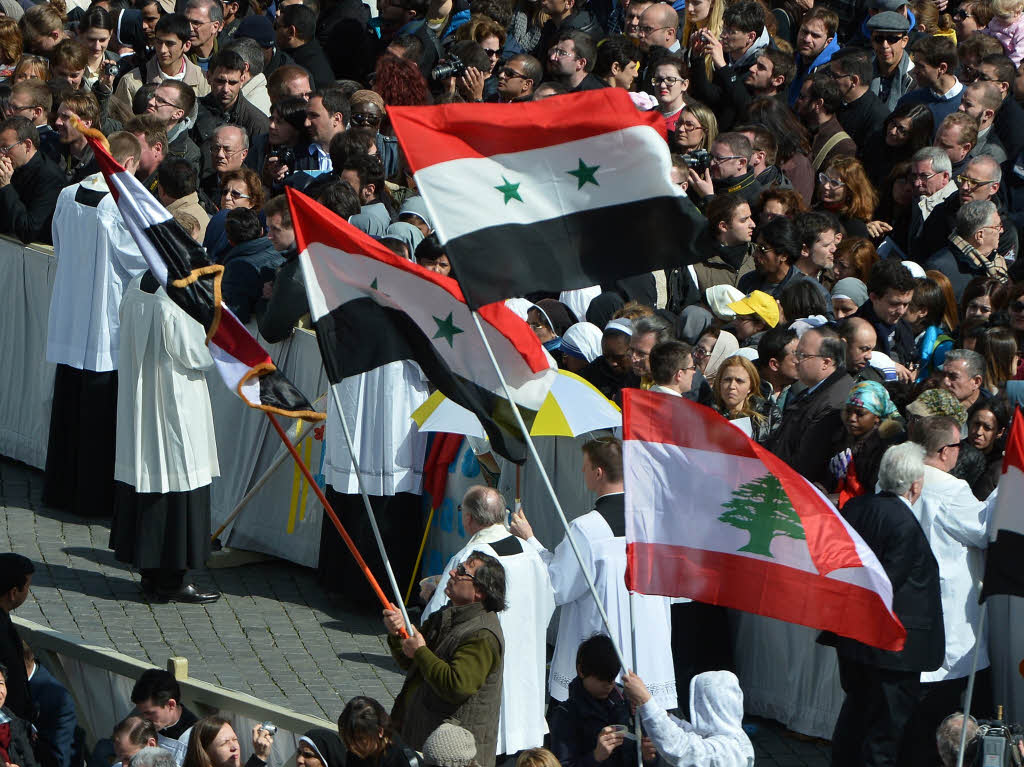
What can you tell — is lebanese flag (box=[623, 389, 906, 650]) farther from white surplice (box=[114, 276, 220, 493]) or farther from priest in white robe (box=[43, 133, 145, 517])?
priest in white robe (box=[43, 133, 145, 517])

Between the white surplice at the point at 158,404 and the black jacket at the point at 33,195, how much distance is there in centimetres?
239

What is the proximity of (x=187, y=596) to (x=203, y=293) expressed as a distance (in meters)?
3.57

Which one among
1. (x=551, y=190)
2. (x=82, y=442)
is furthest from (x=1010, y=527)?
(x=82, y=442)

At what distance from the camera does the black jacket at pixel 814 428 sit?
1018 cm

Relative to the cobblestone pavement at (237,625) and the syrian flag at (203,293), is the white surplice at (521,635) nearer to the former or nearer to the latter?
the syrian flag at (203,293)

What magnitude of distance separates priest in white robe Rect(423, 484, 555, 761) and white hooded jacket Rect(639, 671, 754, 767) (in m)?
1.32

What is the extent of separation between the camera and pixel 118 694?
388 inches

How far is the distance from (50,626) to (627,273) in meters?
5.00

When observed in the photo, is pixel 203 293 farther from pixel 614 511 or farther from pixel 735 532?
pixel 735 532

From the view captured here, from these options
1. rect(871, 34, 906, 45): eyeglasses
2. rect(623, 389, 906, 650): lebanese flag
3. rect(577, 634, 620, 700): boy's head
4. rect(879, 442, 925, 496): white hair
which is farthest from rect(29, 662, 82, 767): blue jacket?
rect(871, 34, 906, 45): eyeglasses

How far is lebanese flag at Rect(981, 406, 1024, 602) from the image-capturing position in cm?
762

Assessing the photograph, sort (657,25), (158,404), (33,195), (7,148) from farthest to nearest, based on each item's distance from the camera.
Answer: (657,25)
(33,195)
(7,148)
(158,404)

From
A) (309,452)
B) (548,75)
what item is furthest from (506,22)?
(309,452)

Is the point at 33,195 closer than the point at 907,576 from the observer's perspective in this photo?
No
